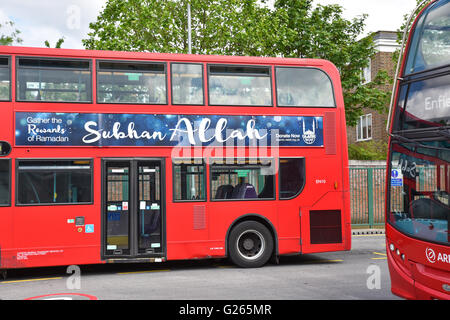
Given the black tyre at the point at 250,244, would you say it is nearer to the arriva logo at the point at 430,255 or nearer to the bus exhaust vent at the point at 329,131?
the bus exhaust vent at the point at 329,131

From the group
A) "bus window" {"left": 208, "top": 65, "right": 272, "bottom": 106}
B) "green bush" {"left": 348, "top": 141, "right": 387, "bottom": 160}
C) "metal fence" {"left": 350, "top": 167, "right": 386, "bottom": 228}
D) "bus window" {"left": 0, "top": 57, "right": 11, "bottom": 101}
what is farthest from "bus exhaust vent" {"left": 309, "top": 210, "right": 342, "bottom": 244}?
"green bush" {"left": 348, "top": 141, "right": 387, "bottom": 160}

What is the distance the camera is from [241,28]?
20969mm

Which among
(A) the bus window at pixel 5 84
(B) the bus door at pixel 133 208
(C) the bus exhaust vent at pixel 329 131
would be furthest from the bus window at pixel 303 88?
(A) the bus window at pixel 5 84

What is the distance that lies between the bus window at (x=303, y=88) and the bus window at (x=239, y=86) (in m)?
0.29

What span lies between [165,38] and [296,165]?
1239 cm

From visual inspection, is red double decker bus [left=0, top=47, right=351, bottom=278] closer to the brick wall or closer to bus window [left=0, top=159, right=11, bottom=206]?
bus window [left=0, top=159, right=11, bottom=206]

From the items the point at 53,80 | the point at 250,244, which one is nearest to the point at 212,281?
the point at 250,244

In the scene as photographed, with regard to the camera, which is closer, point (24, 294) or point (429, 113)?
point (429, 113)

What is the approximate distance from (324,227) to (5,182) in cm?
666

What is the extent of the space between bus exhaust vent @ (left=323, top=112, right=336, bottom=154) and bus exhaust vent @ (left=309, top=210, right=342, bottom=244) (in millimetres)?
1409

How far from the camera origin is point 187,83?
10.6 m

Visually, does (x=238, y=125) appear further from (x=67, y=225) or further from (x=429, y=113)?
(x=429, y=113)

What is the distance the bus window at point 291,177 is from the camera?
35.8 ft
